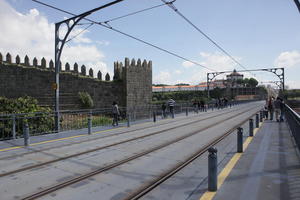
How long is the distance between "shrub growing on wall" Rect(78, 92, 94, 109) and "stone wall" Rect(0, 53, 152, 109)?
1.29ft

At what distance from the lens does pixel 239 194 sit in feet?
14.3

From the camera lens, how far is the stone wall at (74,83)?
19562mm

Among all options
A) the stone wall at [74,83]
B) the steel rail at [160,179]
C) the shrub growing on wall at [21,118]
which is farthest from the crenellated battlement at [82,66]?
the steel rail at [160,179]

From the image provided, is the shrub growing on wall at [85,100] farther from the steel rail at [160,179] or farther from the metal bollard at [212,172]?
the metal bollard at [212,172]

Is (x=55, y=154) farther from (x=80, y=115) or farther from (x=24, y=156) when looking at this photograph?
(x=80, y=115)

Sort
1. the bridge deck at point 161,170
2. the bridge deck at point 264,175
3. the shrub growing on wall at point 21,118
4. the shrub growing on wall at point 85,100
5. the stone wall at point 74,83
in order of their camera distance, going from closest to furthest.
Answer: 1. the bridge deck at point 264,175
2. the bridge deck at point 161,170
3. the shrub growing on wall at point 21,118
4. the stone wall at point 74,83
5. the shrub growing on wall at point 85,100

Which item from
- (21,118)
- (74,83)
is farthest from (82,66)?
(21,118)

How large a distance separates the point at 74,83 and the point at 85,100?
1911 millimetres

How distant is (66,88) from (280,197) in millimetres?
20997

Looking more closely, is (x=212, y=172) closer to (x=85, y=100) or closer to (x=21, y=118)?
(x=21, y=118)

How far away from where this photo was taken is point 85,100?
2323cm

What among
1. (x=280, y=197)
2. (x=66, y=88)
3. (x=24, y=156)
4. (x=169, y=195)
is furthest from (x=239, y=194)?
(x=66, y=88)

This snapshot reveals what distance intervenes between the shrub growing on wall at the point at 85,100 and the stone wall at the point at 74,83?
0.39 m

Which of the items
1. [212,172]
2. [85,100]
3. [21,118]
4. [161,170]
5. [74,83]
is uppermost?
[74,83]
